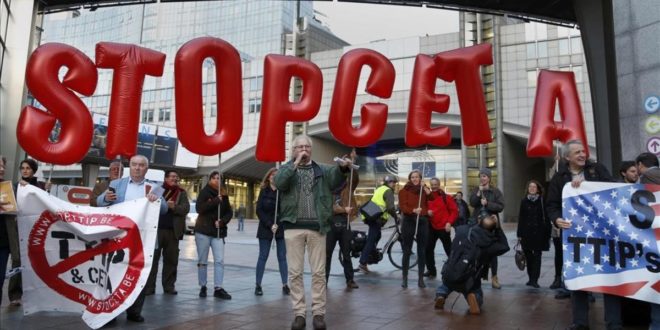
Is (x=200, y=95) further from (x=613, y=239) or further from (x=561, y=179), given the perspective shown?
(x=613, y=239)

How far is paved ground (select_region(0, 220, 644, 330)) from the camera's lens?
5.28 meters

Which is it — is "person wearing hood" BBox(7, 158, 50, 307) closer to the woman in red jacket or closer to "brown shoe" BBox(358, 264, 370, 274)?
the woman in red jacket

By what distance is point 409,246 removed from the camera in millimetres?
8336

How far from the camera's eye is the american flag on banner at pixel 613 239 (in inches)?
185

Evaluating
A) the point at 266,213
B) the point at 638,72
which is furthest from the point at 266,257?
the point at 638,72

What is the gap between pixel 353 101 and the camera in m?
7.99

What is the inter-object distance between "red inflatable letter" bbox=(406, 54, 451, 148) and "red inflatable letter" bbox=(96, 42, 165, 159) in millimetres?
4215

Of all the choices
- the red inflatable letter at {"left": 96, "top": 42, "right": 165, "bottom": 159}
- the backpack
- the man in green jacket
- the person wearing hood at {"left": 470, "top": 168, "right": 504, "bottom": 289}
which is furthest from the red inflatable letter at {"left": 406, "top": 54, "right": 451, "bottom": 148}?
the red inflatable letter at {"left": 96, "top": 42, "right": 165, "bottom": 159}

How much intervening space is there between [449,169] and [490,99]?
10.4 m

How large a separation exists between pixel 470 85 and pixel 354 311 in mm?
4250

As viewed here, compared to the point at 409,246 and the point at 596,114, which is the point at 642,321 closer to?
the point at 409,246

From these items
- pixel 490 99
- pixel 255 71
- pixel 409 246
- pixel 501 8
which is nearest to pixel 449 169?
pixel 490 99

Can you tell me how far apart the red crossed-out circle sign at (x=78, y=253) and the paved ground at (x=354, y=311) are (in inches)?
15.7

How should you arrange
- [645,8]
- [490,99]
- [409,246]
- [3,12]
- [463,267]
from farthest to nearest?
1. [490,99]
2. [3,12]
3. [409,246]
4. [645,8]
5. [463,267]
